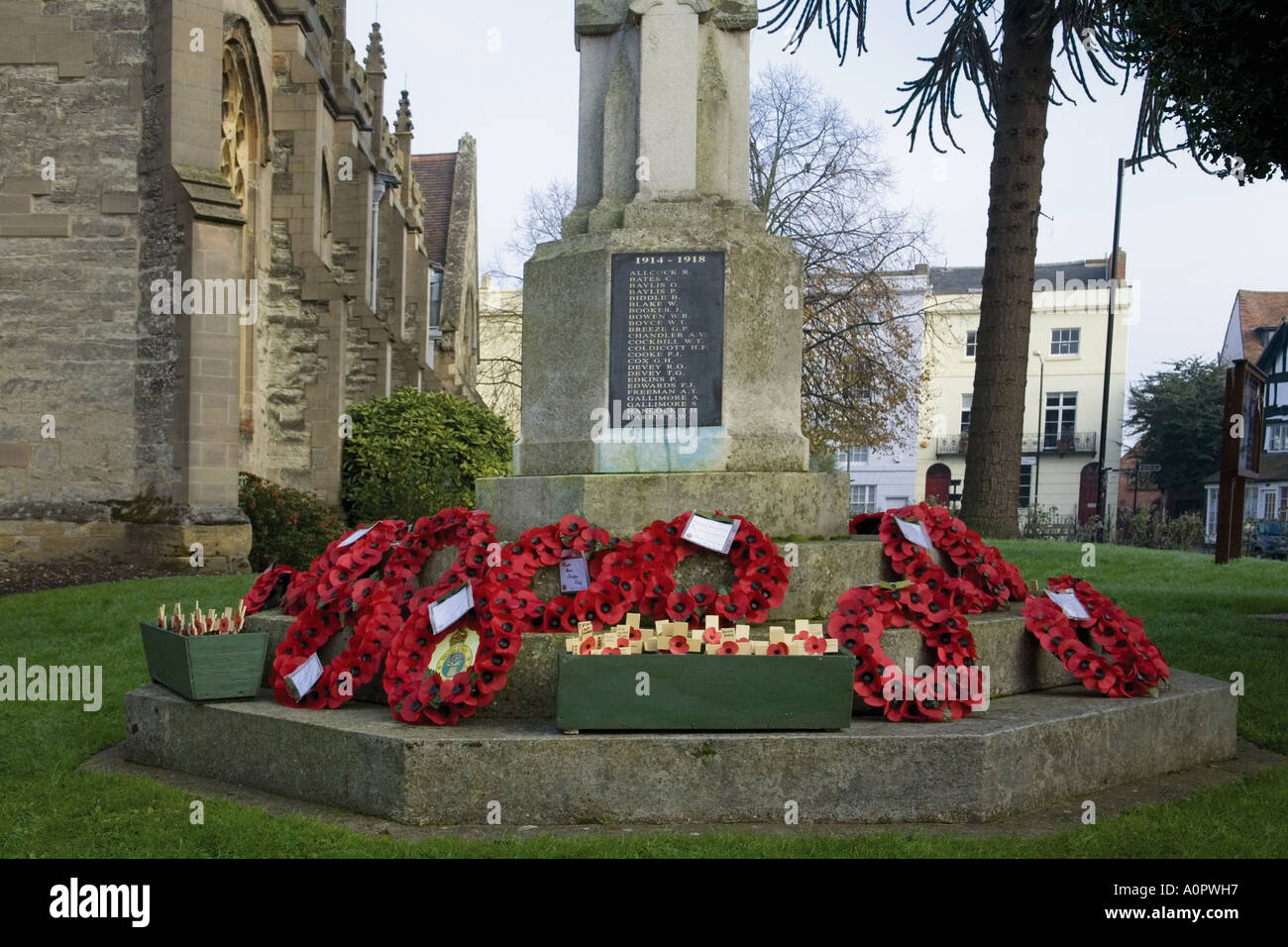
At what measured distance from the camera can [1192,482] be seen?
2026 inches

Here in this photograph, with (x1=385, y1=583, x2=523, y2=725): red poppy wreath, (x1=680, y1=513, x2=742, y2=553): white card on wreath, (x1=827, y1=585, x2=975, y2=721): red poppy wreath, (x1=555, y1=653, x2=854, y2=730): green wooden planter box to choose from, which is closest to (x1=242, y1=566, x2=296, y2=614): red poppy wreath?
(x1=385, y1=583, x2=523, y2=725): red poppy wreath

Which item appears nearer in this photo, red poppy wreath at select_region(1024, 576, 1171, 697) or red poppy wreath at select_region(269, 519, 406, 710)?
red poppy wreath at select_region(269, 519, 406, 710)

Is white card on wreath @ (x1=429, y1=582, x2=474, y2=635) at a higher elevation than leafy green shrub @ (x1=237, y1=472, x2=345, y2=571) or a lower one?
higher

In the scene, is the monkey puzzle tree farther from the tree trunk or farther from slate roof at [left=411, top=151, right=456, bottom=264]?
slate roof at [left=411, top=151, right=456, bottom=264]

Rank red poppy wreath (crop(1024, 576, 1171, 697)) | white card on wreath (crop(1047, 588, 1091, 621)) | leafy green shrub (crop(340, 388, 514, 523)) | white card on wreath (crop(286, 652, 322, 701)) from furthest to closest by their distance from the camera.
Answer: leafy green shrub (crop(340, 388, 514, 523)) → white card on wreath (crop(1047, 588, 1091, 621)) → red poppy wreath (crop(1024, 576, 1171, 697)) → white card on wreath (crop(286, 652, 322, 701))

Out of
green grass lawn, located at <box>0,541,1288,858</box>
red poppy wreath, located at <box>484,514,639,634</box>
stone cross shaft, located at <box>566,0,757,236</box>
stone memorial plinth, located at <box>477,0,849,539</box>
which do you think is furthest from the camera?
stone cross shaft, located at <box>566,0,757,236</box>

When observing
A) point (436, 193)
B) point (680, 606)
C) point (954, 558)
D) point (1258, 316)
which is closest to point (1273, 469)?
point (1258, 316)

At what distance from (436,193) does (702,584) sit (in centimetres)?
4209

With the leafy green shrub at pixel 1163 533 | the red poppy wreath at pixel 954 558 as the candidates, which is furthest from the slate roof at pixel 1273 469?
the red poppy wreath at pixel 954 558

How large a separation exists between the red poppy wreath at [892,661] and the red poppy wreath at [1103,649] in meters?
0.67

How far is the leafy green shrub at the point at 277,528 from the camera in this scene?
16141 mm

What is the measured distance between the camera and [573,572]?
563 centimetres

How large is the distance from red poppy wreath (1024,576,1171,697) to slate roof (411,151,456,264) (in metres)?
36.9

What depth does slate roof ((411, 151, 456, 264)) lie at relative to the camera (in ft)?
138
